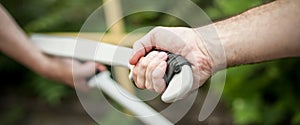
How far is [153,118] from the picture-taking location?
1.89m

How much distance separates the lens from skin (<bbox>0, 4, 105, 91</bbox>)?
217cm

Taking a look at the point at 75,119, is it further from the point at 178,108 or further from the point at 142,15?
the point at 178,108

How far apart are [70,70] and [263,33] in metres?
1.10

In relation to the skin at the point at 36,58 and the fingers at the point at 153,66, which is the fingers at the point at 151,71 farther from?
the skin at the point at 36,58

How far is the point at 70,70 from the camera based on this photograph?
7.70 ft

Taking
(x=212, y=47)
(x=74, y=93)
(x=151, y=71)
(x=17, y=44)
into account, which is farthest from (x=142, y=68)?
(x=74, y=93)

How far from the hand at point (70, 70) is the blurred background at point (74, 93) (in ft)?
2.25

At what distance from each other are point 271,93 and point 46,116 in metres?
1.49

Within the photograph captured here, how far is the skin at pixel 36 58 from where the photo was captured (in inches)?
85.4

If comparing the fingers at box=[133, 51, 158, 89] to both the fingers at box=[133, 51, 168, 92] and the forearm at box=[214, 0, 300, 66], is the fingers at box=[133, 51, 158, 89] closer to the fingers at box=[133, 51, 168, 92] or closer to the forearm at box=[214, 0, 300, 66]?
the fingers at box=[133, 51, 168, 92]

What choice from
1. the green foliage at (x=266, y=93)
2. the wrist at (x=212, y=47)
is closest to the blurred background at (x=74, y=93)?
the green foliage at (x=266, y=93)

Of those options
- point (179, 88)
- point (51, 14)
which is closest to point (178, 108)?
point (179, 88)

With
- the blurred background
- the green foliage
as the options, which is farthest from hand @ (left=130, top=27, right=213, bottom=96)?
the green foliage

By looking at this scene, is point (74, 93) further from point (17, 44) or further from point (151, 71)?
point (151, 71)
